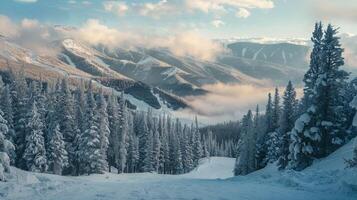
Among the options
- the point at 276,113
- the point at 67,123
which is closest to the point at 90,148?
the point at 67,123

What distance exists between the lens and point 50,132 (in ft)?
214

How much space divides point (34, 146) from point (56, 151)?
142 inches

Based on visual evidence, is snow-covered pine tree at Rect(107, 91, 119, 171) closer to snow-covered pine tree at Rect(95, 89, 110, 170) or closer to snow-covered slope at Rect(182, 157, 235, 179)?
snow-covered pine tree at Rect(95, 89, 110, 170)

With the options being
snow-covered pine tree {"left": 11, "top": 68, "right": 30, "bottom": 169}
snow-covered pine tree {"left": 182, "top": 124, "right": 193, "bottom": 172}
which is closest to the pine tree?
snow-covered pine tree {"left": 11, "top": 68, "right": 30, "bottom": 169}

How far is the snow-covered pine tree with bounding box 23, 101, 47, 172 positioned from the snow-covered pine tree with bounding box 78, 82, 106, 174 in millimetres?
6398

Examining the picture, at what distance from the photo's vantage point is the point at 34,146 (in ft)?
202

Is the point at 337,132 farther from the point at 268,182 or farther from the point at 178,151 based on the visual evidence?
the point at 178,151

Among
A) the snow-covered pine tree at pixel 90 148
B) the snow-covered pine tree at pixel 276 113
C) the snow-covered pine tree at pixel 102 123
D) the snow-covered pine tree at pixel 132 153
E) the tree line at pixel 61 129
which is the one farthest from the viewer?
the snow-covered pine tree at pixel 132 153

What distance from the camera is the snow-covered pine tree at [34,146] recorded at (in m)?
61.0

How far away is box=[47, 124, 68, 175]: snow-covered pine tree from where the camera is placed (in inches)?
2516

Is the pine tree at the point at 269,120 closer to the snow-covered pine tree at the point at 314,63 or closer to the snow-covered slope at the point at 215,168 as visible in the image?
the snow-covered pine tree at the point at 314,63

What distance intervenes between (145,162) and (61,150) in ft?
108

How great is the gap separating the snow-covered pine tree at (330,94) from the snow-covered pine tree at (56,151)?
117 ft

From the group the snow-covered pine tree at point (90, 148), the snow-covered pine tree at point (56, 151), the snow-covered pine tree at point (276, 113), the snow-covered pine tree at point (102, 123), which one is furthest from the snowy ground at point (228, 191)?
the snow-covered pine tree at point (276, 113)
